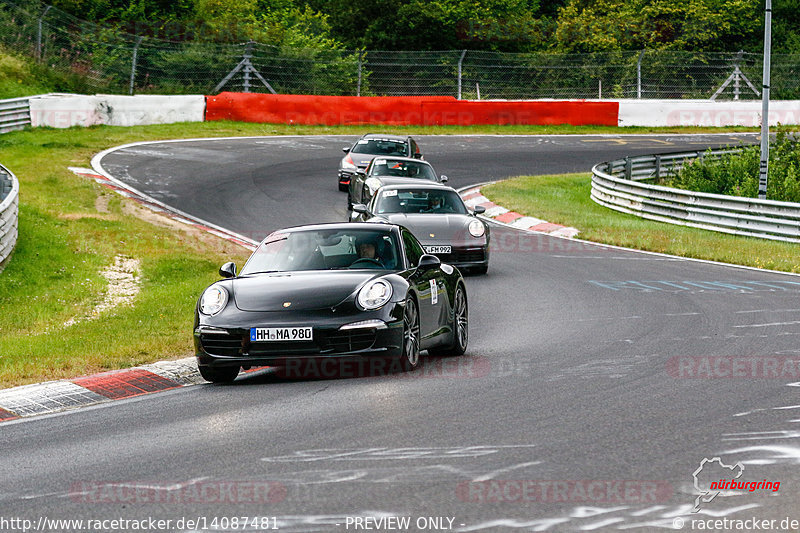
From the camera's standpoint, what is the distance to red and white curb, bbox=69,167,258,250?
20.8 meters

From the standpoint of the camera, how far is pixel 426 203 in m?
18.3

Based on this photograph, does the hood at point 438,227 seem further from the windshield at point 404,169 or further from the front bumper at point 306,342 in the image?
the front bumper at point 306,342

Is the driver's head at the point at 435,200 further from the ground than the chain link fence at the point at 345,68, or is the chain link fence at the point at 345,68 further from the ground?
the chain link fence at the point at 345,68

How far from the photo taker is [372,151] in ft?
93.2

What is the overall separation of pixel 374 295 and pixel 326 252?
1296mm

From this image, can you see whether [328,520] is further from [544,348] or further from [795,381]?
[544,348]

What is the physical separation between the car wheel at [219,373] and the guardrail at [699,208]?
16036 mm

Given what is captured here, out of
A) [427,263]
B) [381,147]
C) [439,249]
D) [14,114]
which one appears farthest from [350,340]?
[14,114]

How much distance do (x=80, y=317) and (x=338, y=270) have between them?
16.9 feet

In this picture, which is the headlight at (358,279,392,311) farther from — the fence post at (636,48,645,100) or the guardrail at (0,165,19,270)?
the fence post at (636,48,645,100)

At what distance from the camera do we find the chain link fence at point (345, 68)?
4047cm

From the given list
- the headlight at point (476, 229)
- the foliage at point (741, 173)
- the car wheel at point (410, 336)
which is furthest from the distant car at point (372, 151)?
the car wheel at point (410, 336)

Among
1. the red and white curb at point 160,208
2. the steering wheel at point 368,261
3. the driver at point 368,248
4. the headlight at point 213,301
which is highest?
the driver at point 368,248

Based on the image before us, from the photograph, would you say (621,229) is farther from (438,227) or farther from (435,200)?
(438,227)
